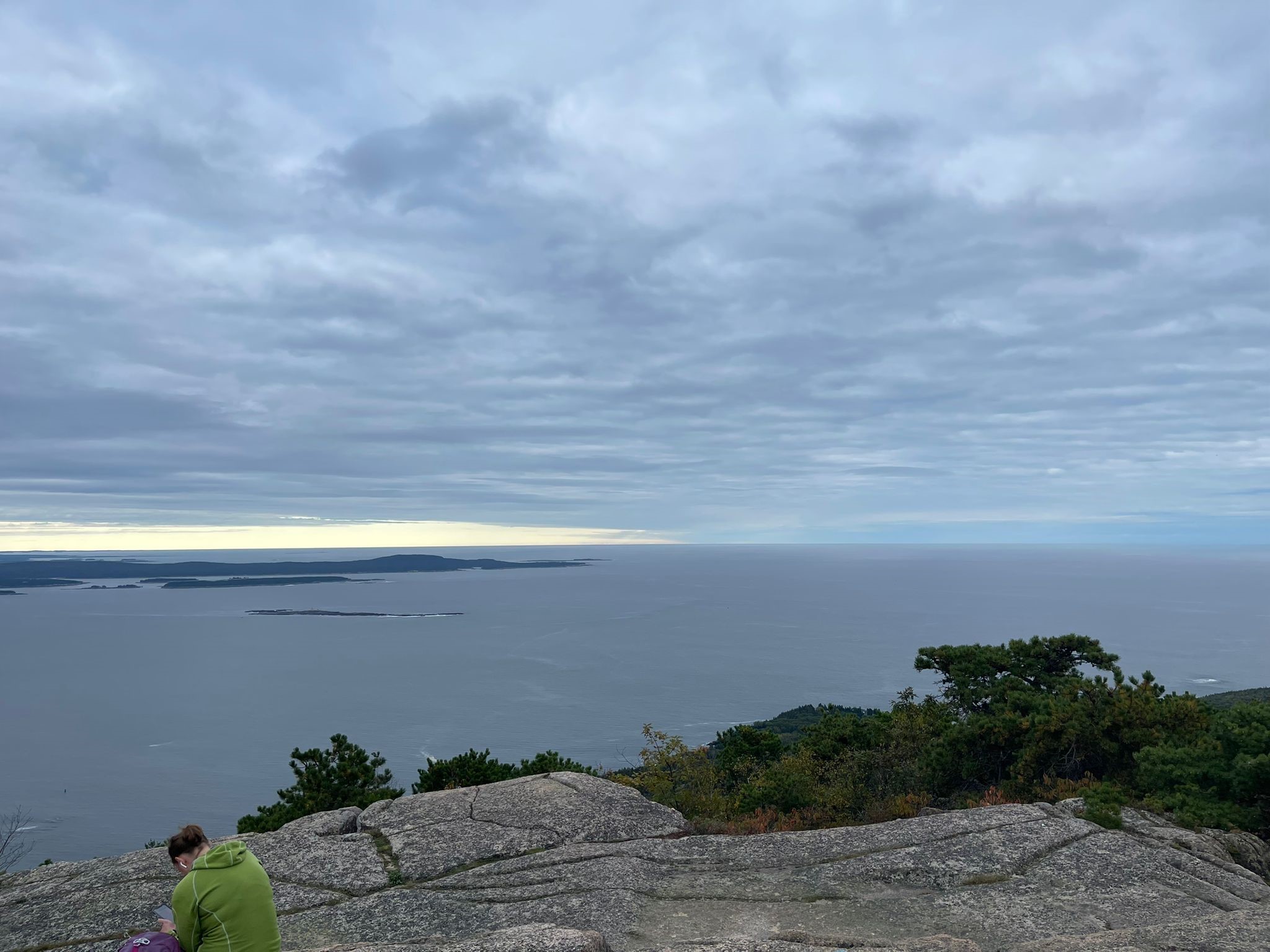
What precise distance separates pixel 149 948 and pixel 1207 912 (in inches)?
429

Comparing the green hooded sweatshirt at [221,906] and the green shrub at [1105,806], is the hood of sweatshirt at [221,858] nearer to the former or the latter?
Answer: the green hooded sweatshirt at [221,906]

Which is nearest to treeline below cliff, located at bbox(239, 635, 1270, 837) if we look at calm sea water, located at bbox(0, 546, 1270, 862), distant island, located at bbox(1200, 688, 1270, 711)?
calm sea water, located at bbox(0, 546, 1270, 862)

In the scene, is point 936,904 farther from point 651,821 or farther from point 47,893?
point 47,893

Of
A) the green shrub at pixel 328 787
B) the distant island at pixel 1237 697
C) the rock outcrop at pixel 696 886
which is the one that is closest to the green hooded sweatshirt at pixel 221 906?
the rock outcrop at pixel 696 886

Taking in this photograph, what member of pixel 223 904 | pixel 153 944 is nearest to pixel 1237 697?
pixel 223 904

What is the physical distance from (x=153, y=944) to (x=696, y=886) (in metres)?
6.54

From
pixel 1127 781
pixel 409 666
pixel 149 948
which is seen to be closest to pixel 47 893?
pixel 149 948

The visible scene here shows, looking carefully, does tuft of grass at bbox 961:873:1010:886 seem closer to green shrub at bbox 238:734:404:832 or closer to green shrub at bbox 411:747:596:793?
green shrub at bbox 411:747:596:793

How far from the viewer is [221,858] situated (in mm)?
5828

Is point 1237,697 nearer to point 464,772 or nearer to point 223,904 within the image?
point 464,772

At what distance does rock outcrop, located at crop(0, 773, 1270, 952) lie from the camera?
25.2 feet

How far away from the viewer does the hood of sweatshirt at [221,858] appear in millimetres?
5793

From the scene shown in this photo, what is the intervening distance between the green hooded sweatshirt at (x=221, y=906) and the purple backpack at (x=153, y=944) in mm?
53

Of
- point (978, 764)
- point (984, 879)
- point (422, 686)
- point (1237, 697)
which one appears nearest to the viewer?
point (984, 879)
